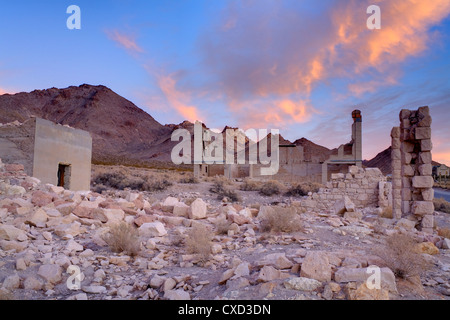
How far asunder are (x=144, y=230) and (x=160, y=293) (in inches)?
104

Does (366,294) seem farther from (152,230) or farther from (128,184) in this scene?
(128,184)

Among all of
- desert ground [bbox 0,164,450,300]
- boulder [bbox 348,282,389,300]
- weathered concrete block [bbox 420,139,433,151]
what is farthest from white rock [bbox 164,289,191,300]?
weathered concrete block [bbox 420,139,433,151]

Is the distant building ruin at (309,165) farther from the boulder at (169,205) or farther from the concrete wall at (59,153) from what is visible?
the boulder at (169,205)

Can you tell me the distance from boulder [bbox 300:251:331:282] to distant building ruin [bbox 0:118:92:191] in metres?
9.94

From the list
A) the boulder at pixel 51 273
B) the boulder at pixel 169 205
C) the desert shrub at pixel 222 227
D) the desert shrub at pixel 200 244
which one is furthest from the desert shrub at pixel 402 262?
the boulder at pixel 169 205

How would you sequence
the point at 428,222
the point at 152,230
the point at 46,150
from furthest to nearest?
the point at 46,150 → the point at 428,222 → the point at 152,230

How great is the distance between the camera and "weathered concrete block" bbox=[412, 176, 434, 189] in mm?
8633

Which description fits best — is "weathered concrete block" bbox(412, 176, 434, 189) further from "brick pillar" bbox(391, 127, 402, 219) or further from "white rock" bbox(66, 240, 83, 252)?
"white rock" bbox(66, 240, 83, 252)

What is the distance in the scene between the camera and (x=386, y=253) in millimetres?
3703

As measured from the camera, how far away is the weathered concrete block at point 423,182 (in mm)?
8633

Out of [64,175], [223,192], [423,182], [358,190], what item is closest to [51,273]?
[64,175]

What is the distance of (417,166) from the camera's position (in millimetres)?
9195

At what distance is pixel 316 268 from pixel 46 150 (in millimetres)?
10532

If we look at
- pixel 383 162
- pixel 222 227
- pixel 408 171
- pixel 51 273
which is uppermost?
pixel 383 162
